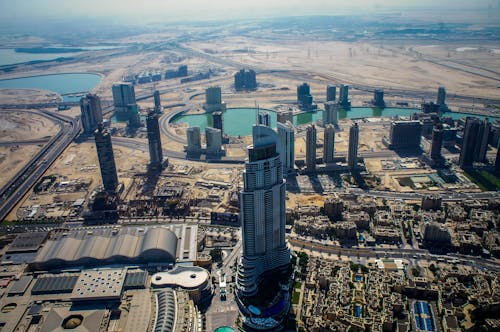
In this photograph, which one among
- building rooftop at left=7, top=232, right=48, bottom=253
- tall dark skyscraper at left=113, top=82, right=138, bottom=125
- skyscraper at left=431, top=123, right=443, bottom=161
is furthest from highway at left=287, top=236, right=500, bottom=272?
tall dark skyscraper at left=113, top=82, right=138, bottom=125

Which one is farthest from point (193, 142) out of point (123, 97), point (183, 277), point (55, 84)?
point (55, 84)

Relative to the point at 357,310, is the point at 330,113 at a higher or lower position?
higher

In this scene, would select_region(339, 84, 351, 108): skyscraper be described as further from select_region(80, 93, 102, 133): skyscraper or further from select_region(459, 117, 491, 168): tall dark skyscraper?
select_region(80, 93, 102, 133): skyscraper

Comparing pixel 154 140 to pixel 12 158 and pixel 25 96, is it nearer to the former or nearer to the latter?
pixel 12 158

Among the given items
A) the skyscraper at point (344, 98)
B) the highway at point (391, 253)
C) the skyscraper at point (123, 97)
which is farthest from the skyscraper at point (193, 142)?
the skyscraper at point (344, 98)

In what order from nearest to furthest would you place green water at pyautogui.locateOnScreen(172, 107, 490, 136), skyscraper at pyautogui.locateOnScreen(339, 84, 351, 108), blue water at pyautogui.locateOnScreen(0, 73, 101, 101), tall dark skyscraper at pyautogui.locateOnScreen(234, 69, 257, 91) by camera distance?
green water at pyautogui.locateOnScreen(172, 107, 490, 136), skyscraper at pyautogui.locateOnScreen(339, 84, 351, 108), tall dark skyscraper at pyautogui.locateOnScreen(234, 69, 257, 91), blue water at pyautogui.locateOnScreen(0, 73, 101, 101)

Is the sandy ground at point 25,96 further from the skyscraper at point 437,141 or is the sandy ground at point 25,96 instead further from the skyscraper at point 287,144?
the skyscraper at point 437,141

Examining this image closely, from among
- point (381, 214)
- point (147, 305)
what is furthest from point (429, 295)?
point (147, 305)
